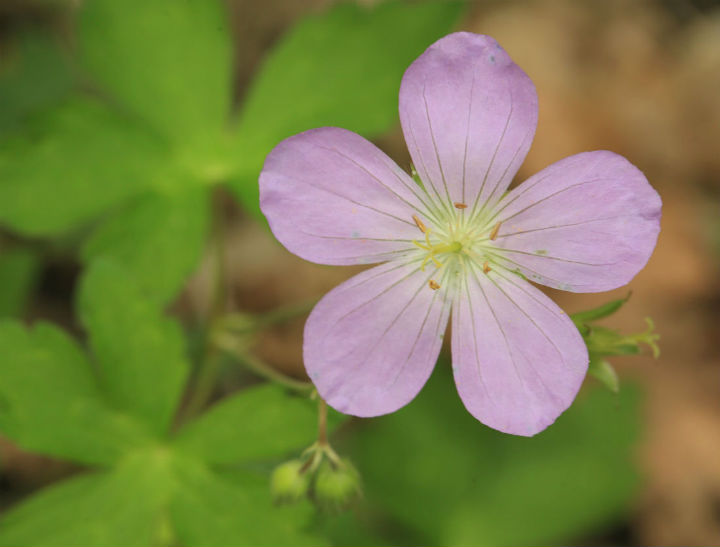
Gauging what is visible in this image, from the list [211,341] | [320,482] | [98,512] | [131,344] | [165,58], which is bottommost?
[98,512]

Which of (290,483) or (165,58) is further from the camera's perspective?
(165,58)

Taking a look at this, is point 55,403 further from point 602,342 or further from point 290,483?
point 602,342

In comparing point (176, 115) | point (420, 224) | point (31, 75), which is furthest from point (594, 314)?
point (31, 75)

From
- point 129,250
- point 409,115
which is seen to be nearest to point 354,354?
point 409,115

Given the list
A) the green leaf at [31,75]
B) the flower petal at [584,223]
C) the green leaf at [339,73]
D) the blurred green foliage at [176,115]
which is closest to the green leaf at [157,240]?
the blurred green foliage at [176,115]

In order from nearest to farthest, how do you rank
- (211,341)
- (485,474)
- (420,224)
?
(420,224) < (211,341) < (485,474)
